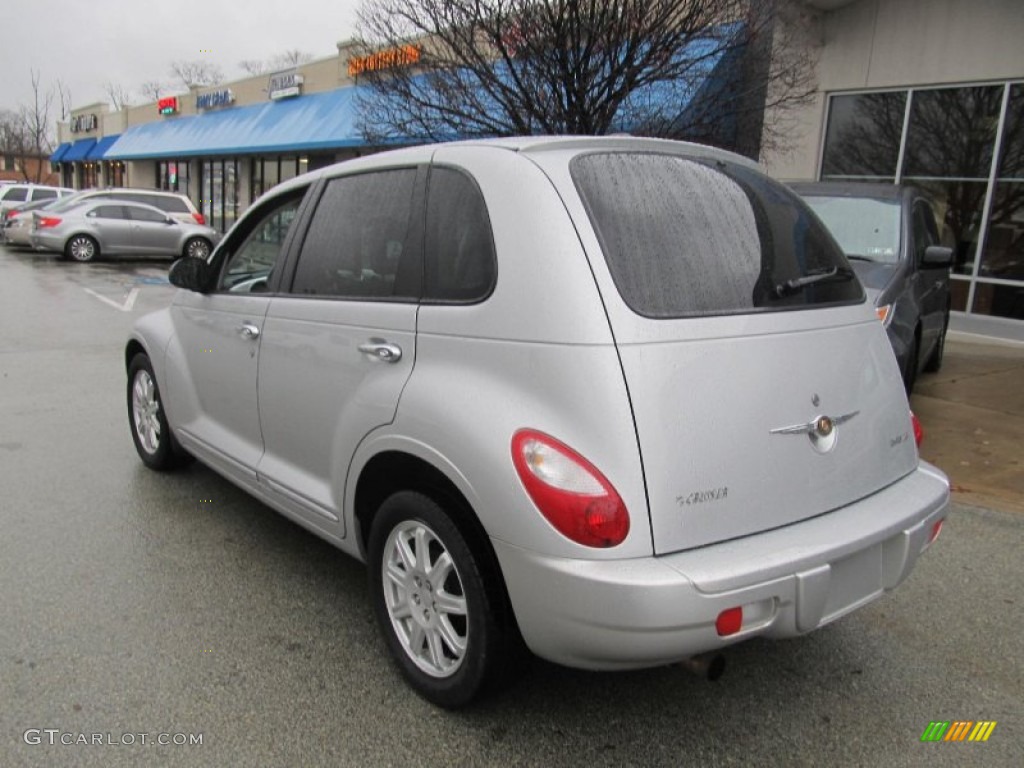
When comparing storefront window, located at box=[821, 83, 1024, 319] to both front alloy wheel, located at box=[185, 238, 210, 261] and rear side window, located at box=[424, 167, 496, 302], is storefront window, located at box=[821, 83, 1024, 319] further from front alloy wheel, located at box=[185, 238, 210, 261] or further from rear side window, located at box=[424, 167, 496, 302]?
front alloy wheel, located at box=[185, 238, 210, 261]

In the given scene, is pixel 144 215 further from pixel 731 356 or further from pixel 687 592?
pixel 687 592

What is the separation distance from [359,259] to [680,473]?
154 cm

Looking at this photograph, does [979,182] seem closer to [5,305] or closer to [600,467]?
[600,467]

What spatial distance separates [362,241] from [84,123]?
1986 inches

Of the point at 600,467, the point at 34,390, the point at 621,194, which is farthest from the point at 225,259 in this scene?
the point at 34,390

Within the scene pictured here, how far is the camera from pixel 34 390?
6.72 metres

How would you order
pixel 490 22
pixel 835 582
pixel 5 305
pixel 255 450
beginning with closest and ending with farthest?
pixel 835 582, pixel 255 450, pixel 490 22, pixel 5 305

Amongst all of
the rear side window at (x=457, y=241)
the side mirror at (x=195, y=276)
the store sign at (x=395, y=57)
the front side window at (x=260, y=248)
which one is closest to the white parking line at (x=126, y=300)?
the store sign at (x=395, y=57)

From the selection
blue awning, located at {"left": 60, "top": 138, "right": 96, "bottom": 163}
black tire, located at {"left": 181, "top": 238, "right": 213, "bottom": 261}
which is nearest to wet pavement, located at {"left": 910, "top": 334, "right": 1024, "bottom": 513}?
black tire, located at {"left": 181, "top": 238, "right": 213, "bottom": 261}

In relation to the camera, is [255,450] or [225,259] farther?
[225,259]

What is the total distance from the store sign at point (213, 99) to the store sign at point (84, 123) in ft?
50.0

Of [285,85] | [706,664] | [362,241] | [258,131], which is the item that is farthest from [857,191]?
[258,131]

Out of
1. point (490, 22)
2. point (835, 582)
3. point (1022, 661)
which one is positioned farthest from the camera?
point (490, 22)

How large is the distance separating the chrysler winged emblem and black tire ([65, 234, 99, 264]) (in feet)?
66.1
